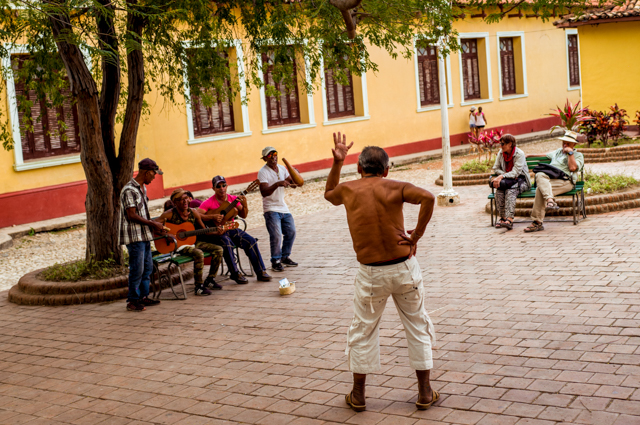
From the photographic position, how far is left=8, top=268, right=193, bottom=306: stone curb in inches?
343

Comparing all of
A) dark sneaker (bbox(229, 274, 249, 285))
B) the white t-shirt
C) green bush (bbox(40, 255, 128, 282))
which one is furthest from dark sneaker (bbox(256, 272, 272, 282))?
green bush (bbox(40, 255, 128, 282))

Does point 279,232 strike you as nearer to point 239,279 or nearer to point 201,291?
point 239,279

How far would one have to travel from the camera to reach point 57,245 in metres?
13.3

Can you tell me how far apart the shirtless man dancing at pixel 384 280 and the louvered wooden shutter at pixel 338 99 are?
55.1ft

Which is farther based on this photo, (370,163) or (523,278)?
(523,278)

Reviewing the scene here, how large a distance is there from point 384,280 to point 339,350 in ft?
4.90

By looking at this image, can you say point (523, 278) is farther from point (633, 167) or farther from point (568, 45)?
point (568, 45)

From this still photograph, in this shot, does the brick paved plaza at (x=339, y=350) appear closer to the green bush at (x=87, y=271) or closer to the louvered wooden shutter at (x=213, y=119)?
the green bush at (x=87, y=271)

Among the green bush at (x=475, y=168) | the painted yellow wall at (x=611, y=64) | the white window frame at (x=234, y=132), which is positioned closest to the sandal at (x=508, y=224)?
the green bush at (x=475, y=168)

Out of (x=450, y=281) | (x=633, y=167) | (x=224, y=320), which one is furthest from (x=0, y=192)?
(x=633, y=167)

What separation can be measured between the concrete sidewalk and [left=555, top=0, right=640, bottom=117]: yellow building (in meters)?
4.15

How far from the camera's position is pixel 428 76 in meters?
24.2

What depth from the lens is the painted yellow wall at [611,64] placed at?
20844 millimetres

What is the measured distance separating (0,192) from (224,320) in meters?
9.11
